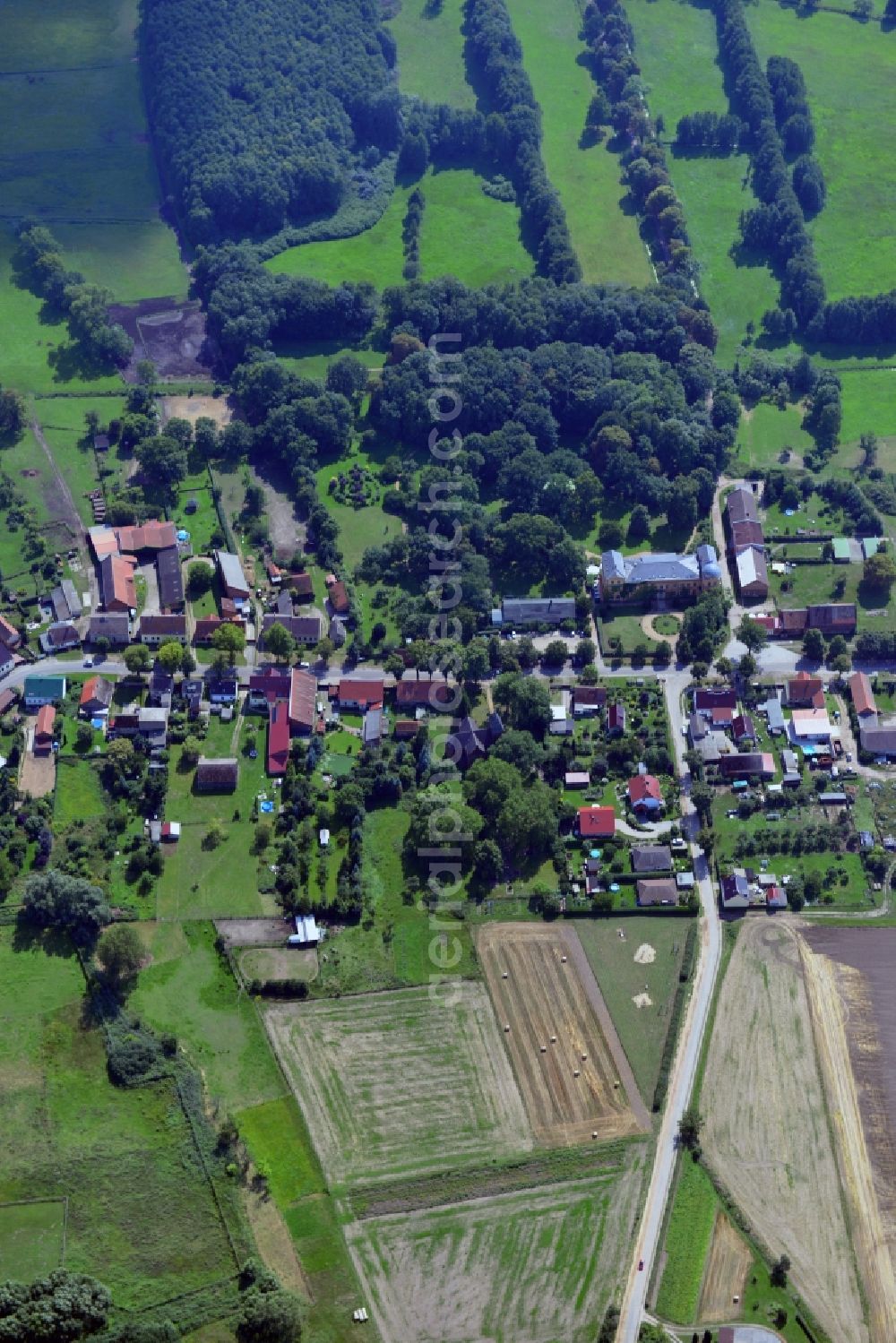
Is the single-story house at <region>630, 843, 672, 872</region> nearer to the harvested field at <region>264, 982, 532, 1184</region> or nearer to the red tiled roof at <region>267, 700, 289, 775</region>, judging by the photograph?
the harvested field at <region>264, 982, 532, 1184</region>

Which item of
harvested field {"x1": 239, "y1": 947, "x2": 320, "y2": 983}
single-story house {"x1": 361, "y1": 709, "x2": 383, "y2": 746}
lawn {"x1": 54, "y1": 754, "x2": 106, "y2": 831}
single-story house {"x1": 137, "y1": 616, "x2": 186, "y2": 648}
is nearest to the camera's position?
harvested field {"x1": 239, "y1": 947, "x2": 320, "y2": 983}

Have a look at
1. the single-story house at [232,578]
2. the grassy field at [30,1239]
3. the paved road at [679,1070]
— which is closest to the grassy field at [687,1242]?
the paved road at [679,1070]

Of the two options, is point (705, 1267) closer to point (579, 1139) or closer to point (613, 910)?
point (579, 1139)

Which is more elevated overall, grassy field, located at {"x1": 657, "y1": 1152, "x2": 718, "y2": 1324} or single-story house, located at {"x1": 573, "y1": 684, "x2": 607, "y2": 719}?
single-story house, located at {"x1": 573, "y1": 684, "x2": 607, "y2": 719}

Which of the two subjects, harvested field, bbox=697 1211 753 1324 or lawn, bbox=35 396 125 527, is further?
lawn, bbox=35 396 125 527

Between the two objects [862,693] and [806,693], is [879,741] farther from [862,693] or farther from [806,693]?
[806,693]

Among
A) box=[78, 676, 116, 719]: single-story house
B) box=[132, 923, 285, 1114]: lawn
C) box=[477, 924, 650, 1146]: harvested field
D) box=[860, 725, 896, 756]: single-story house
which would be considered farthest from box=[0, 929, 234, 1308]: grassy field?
box=[860, 725, 896, 756]: single-story house

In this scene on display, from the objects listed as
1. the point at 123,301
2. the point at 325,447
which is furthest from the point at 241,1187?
the point at 123,301
